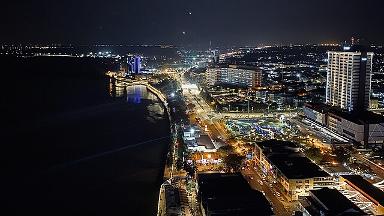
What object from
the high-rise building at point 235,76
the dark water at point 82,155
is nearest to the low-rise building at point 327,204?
the dark water at point 82,155

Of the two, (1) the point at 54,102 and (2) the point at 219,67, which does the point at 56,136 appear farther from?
(2) the point at 219,67

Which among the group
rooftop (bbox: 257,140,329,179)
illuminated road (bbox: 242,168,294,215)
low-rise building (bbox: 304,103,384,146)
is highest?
low-rise building (bbox: 304,103,384,146)

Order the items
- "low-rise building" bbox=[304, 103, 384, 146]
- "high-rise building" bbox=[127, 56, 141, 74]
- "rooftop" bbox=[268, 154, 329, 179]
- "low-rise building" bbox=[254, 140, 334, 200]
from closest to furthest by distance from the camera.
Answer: "low-rise building" bbox=[254, 140, 334, 200], "rooftop" bbox=[268, 154, 329, 179], "low-rise building" bbox=[304, 103, 384, 146], "high-rise building" bbox=[127, 56, 141, 74]

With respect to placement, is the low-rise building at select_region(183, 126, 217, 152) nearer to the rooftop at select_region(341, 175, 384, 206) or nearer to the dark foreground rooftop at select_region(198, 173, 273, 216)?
the dark foreground rooftop at select_region(198, 173, 273, 216)

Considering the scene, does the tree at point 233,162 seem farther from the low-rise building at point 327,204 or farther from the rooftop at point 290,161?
the low-rise building at point 327,204

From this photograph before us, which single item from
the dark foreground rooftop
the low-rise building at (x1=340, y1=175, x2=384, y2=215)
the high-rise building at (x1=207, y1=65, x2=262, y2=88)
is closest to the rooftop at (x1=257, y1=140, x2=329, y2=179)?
the low-rise building at (x1=340, y1=175, x2=384, y2=215)

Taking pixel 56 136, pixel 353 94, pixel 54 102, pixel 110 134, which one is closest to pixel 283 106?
pixel 353 94

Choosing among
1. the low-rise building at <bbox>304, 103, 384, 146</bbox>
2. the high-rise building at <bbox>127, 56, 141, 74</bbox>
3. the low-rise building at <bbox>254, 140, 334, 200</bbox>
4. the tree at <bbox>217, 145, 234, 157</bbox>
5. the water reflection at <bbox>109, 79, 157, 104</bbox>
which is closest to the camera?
the low-rise building at <bbox>254, 140, 334, 200</bbox>
